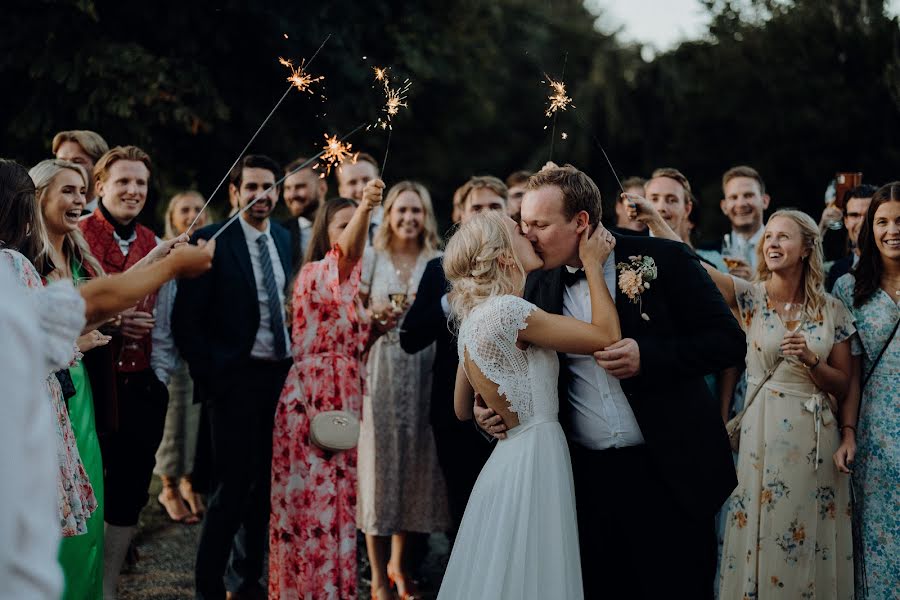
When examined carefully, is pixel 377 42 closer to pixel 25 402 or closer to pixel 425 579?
pixel 425 579

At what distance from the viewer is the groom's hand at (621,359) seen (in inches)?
123

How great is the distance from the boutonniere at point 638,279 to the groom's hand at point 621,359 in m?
0.23

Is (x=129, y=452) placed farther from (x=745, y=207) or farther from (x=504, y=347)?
(x=745, y=207)

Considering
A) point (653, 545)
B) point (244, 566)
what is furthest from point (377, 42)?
point (653, 545)

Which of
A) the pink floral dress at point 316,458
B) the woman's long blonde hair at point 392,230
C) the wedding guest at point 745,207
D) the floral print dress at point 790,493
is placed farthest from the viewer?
the wedding guest at point 745,207

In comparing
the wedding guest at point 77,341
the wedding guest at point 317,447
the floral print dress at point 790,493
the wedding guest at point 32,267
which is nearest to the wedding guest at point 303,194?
the wedding guest at point 317,447

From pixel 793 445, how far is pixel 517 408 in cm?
198

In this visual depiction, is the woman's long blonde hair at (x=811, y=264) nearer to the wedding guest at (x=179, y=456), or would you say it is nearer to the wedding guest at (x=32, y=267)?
the wedding guest at (x=32, y=267)

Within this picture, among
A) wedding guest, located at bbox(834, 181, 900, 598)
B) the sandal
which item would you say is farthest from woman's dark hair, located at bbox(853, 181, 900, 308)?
the sandal

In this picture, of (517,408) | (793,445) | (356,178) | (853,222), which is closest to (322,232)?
(356,178)

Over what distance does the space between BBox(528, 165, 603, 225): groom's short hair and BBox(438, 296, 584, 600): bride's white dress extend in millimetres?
438

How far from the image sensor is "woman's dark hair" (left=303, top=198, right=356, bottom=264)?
514 centimetres

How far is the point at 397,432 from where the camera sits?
5.72 m

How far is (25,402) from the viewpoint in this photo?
1.45 metres
